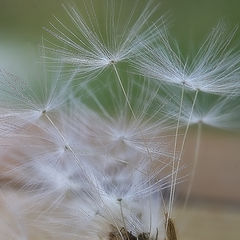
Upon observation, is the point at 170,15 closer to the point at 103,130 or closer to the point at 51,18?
the point at 51,18

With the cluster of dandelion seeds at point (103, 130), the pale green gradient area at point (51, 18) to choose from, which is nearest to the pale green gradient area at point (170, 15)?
the pale green gradient area at point (51, 18)

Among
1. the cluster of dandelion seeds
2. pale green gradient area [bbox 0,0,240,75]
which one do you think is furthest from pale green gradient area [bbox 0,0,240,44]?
the cluster of dandelion seeds

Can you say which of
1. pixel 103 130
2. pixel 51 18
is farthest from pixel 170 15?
pixel 103 130

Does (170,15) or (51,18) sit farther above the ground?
(170,15)

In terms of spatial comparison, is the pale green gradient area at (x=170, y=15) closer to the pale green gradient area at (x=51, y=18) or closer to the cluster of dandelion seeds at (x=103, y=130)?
the pale green gradient area at (x=51, y=18)

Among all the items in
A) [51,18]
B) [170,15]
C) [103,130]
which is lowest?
[103,130]

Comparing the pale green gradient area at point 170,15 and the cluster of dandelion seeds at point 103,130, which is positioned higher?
the pale green gradient area at point 170,15

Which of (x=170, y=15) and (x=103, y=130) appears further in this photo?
(x=170, y=15)

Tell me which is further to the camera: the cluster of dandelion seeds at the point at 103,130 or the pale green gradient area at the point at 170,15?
the pale green gradient area at the point at 170,15

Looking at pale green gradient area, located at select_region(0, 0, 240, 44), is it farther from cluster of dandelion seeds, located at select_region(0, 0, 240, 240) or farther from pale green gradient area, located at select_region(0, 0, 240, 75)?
cluster of dandelion seeds, located at select_region(0, 0, 240, 240)
